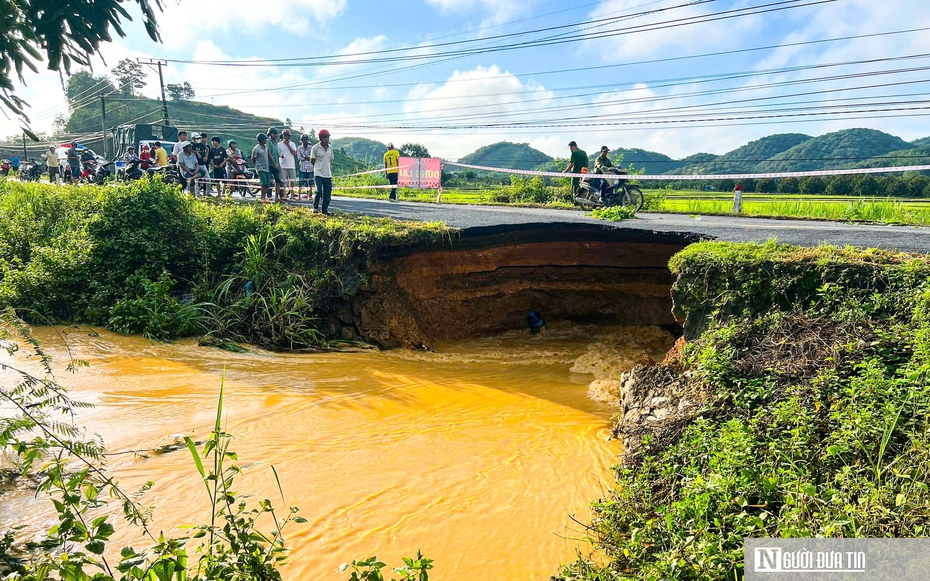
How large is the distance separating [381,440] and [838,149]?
2407 inches

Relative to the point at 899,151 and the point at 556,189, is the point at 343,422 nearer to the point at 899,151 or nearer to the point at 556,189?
the point at 556,189

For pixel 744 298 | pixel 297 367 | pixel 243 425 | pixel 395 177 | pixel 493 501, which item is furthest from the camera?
pixel 395 177

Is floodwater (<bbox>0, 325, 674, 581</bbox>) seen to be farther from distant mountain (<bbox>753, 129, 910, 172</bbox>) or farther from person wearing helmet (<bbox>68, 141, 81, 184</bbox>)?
distant mountain (<bbox>753, 129, 910, 172</bbox>)

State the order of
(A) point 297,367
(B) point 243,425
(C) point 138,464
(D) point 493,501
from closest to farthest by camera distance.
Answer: (D) point 493,501
(C) point 138,464
(B) point 243,425
(A) point 297,367

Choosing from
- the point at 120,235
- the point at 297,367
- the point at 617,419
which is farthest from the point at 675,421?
the point at 120,235

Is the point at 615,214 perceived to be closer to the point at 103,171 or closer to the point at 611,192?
the point at 611,192

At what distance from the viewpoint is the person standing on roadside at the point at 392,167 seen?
57.1 feet

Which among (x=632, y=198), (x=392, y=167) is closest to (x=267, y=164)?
(x=392, y=167)

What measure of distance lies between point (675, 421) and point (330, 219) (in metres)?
7.07

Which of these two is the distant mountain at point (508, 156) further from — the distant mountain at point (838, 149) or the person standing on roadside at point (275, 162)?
the person standing on roadside at point (275, 162)

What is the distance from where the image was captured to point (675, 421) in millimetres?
4434

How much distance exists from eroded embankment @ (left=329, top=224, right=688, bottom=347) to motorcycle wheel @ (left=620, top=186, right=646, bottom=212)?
4786 mm

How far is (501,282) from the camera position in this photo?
9617 mm

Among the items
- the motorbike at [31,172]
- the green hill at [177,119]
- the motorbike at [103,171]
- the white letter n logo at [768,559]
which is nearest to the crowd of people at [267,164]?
the motorbike at [103,171]
